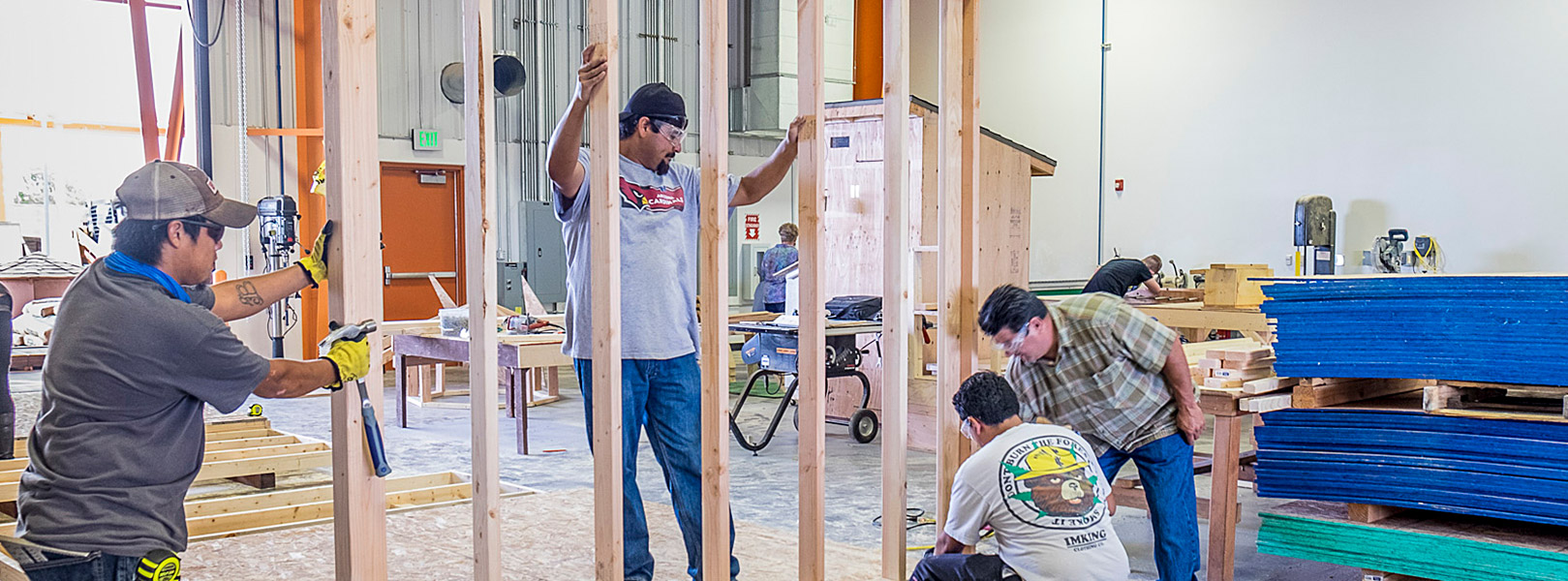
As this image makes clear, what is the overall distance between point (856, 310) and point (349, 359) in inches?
199

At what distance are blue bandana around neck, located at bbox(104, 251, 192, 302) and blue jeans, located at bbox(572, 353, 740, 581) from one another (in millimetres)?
1195

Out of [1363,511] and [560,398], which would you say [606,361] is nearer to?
[1363,511]

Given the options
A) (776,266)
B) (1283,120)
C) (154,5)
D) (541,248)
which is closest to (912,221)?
(776,266)

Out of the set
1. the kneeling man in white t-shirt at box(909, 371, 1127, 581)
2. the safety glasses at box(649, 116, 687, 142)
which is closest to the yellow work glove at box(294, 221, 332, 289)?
the safety glasses at box(649, 116, 687, 142)

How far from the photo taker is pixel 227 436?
6949mm

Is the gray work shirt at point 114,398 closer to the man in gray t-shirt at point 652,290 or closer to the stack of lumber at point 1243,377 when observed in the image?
the man in gray t-shirt at point 652,290

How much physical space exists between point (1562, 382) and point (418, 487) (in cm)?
471

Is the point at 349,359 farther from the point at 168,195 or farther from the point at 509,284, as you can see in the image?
the point at 509,284

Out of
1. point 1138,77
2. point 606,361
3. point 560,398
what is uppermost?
point 1138,77

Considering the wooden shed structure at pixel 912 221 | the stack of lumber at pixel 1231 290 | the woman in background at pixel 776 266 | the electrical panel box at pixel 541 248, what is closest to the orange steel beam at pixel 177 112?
the electrical panel box at pixel 541 248

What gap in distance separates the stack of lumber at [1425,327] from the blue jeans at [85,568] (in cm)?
359

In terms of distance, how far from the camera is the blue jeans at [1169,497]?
4055 mm

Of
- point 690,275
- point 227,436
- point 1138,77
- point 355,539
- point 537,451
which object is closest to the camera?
point 355,539

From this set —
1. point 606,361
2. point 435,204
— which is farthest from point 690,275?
point 435,204
